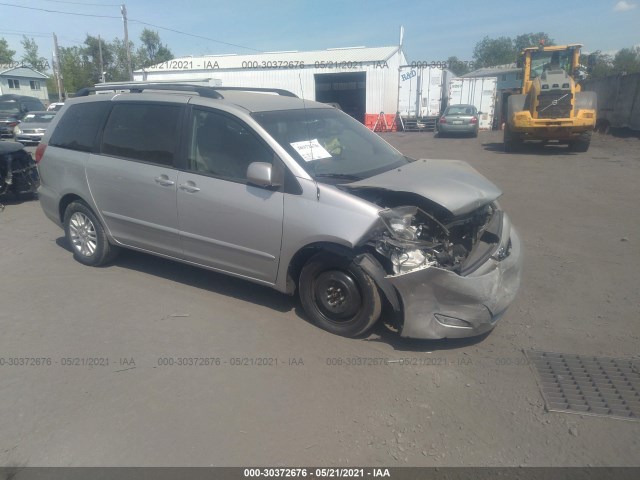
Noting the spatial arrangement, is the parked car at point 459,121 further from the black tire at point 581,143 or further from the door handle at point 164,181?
the door handle at point 164,181

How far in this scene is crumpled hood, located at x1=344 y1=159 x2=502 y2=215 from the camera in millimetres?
3801

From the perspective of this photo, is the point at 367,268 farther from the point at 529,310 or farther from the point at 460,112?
the point at 460,112

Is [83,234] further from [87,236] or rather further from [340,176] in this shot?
[340,176]

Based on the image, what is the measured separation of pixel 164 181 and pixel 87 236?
1608 millimetres

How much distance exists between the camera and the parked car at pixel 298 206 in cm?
369

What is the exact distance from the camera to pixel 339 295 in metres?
3.97

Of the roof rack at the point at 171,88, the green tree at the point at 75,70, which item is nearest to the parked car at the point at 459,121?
the roof rack at the point at 171,88

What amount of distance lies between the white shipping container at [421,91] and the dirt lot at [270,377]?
24258 millimetres

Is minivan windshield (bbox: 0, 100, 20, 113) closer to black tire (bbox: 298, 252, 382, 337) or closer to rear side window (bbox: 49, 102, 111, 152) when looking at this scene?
rear side window (bbox: 49, 102, 111, 152)

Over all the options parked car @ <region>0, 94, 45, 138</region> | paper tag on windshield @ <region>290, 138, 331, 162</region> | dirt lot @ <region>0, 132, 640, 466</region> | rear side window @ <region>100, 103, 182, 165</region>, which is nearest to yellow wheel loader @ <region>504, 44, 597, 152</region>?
dirt lot @ <region>0, 132, 640, 466</region>

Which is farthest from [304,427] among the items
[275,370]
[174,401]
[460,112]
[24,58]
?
[24,58]

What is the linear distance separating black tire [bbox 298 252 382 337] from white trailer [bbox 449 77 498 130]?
87.4 ft

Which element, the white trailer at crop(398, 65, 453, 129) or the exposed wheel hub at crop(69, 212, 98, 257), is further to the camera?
the white trailer at crop(398, 65, 453, 129)

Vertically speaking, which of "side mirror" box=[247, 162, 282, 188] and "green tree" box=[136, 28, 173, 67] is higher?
"green tree" box=[136, 28, 173, 67]
